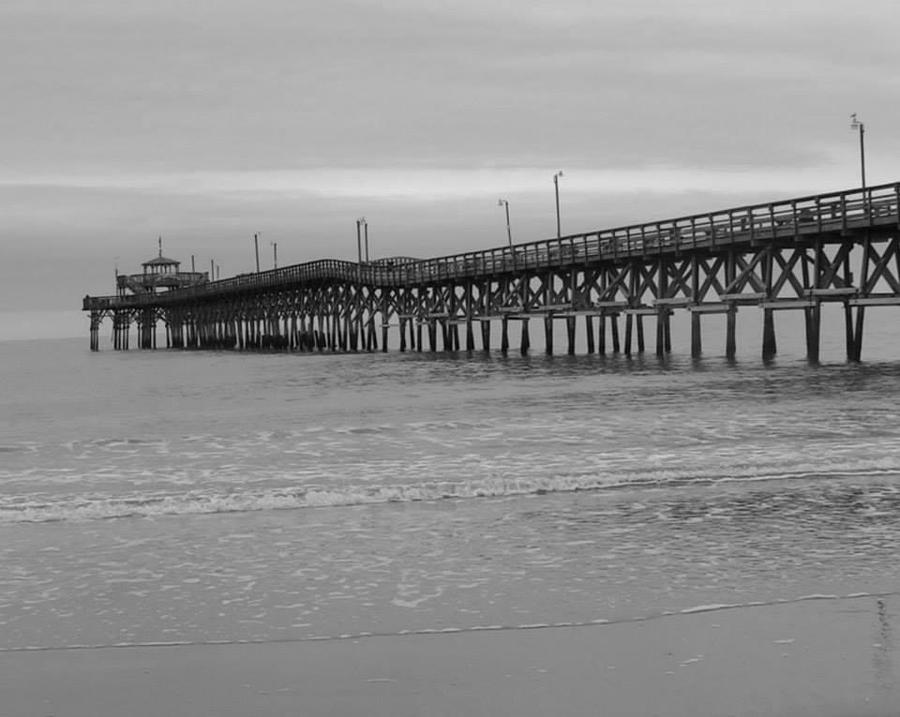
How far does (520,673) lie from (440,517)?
490 centimetres

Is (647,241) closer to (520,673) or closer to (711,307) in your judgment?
(711,307)

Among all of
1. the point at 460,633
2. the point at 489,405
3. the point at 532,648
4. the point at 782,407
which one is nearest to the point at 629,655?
the point at 532,648

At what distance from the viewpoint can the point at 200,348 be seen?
329 feet

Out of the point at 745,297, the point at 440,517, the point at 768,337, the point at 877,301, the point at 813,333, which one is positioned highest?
the point at 745,297

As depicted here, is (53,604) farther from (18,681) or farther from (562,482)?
(562,482)

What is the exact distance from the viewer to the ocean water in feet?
23.9

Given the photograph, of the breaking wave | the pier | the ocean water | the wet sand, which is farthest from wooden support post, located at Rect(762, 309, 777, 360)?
the wet sand

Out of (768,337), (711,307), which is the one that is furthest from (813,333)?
(768,337)

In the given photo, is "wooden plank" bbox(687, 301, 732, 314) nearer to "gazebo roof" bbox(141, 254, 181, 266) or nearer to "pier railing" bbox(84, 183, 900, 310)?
"pier railing" bbox(84, 183, 900, 310)

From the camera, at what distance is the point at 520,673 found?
5832 mm

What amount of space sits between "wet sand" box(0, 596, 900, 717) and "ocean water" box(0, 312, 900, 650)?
1.08 feet

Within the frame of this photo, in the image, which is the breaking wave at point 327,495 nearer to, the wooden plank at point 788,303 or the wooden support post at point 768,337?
the wooden plank at point 788,303

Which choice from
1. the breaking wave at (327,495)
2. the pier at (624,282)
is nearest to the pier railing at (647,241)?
the pier at (624,282)

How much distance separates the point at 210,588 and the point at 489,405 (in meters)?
17.2
